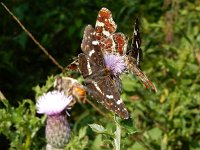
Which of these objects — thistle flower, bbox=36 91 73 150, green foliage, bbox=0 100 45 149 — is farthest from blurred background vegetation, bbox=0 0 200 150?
thistle flower, bbox=36 91 73 150

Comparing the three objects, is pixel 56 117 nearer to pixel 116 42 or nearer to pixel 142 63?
pixel 116 42

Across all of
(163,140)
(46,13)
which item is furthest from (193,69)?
(46,13)

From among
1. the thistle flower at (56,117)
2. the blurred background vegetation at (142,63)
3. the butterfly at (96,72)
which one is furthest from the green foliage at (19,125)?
the butterfly at (96,72)

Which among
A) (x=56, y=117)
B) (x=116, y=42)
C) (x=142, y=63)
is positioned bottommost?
(x=56, y=117)

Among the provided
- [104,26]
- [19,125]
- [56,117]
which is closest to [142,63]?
[19,125]

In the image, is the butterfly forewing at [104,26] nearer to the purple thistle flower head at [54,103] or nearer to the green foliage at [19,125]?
the purple thistle flower head at [54,103]

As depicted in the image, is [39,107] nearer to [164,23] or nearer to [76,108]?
[76,108]
